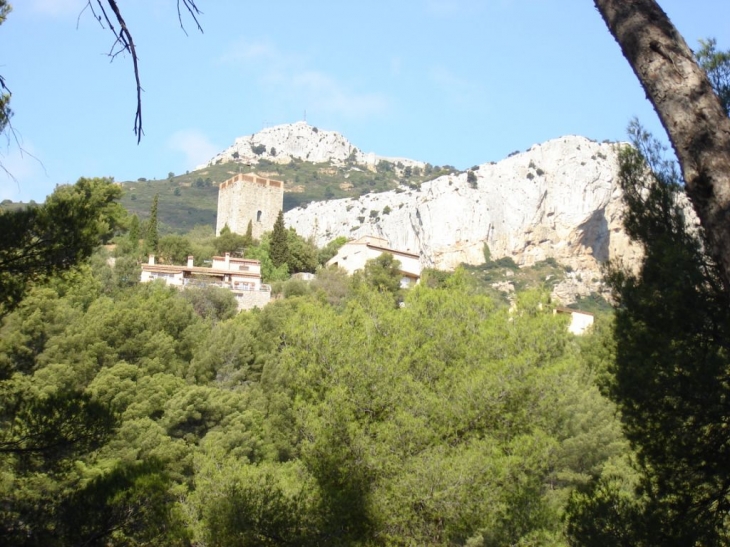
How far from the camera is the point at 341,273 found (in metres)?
37.6

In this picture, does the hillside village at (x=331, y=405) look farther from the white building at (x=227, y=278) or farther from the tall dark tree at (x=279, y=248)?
the tall dark tree at (x=279, y=248)

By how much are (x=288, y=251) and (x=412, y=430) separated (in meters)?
32.0

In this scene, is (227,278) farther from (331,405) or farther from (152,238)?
(331,405)

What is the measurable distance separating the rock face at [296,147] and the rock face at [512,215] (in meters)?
49.4

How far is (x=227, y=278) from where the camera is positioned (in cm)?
3553

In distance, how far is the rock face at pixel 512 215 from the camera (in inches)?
2808

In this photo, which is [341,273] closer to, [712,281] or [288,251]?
[288,251]

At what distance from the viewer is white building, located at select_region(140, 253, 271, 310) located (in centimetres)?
3366

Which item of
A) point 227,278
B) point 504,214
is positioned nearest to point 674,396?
point 227,278

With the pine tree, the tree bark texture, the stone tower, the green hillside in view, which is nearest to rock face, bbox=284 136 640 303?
the green hillside

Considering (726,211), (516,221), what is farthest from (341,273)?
(516,221)

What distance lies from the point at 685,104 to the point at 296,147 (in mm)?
124620

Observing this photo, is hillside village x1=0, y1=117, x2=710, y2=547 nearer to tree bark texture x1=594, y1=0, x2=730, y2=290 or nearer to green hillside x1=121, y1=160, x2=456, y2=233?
tree bark texture x1=594, y1=0, x2=730, y2=290

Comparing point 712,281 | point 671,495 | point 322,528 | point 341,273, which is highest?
point 341,273
